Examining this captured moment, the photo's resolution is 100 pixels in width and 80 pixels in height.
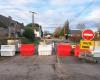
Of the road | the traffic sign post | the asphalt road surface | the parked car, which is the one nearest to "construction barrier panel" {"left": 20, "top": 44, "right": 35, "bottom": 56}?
the parked car

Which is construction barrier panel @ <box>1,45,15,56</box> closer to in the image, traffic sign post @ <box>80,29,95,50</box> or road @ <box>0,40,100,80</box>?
road @ <box>0,40,100,80</box>

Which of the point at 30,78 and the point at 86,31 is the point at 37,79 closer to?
the point at 30,78

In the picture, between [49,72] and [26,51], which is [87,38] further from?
[26,51]

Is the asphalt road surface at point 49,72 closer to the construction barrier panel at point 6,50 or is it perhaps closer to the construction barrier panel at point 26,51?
the construction barrier panel at point 6,50

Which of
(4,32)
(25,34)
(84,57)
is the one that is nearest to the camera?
(84,57)

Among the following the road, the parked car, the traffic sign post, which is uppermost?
the traffic sign post

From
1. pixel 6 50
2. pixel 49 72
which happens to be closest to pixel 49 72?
pixel 49 72

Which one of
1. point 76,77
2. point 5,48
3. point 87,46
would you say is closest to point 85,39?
point 87,46

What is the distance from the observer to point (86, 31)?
72.3 feet

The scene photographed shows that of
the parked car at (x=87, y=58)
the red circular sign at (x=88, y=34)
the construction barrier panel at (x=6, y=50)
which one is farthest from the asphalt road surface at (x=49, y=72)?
the construction barrier panel at (x=6, y=50)

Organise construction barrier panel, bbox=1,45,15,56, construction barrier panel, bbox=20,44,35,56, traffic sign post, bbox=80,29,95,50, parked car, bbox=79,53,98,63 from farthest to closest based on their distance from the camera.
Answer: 1. construction barrier panel, bbox=20,44,35,56
2. construction barrier panel, bbox=1,45,15,56
3. parked car, bbox=79,53,98,63
4. traffic sign post, bbox=80,29,95,50

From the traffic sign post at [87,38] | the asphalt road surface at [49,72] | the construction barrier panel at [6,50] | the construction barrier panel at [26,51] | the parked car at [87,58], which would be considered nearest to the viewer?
the asphalt road surface at [49,72]

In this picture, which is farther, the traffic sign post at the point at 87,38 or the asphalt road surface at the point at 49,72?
the traffic sign post at the point at 87,38

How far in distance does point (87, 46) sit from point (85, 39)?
529 mm
